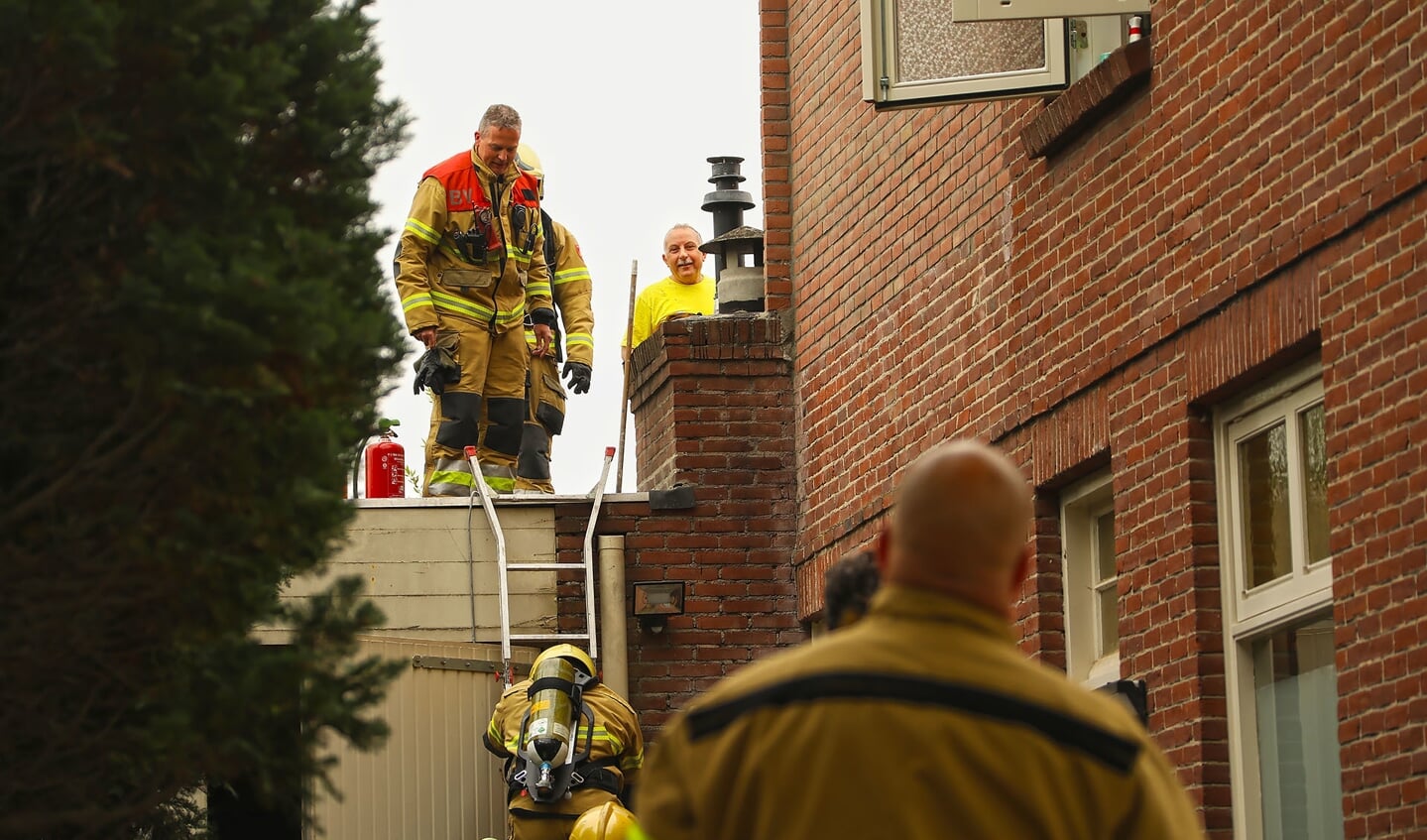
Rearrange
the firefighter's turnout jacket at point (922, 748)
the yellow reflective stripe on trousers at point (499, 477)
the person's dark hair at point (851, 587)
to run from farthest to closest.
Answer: the yellow reflective stripe on trousers at point (499, 477) → the person's dark hair at point (851, 587) → the firefighter's turnout jacket at point (922, 748)

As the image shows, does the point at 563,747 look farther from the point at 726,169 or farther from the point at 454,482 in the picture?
the point at 726,169

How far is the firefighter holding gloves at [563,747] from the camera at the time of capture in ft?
37.2

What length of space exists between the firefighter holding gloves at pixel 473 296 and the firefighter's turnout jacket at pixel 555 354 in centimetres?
27

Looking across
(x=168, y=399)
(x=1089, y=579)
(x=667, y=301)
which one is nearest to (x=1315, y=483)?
(x=1089, y=579)

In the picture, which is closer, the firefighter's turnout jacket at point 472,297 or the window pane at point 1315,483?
the window pane at point 1315,483

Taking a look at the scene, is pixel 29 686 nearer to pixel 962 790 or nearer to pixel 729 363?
pixel 962 790

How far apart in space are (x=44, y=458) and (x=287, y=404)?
49 cm

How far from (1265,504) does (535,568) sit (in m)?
5.23

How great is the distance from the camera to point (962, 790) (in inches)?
130

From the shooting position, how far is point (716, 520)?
13.6 metres

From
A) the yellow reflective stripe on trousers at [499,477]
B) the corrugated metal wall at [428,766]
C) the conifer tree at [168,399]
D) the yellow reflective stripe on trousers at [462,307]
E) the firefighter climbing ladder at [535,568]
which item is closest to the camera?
the conifer tree at [168,399]

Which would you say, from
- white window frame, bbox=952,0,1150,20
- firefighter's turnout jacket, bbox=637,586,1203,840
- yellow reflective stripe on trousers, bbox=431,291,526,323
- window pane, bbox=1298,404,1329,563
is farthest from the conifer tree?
yellow reflective stripe on trousers, bbox=431,291,526,323

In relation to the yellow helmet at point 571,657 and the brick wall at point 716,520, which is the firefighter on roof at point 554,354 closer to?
the brick wall at point 716,520

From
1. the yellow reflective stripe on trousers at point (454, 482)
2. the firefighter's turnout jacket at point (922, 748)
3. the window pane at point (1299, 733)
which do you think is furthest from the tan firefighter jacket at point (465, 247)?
the firefighter's turnout jacket at point (922, 748)
